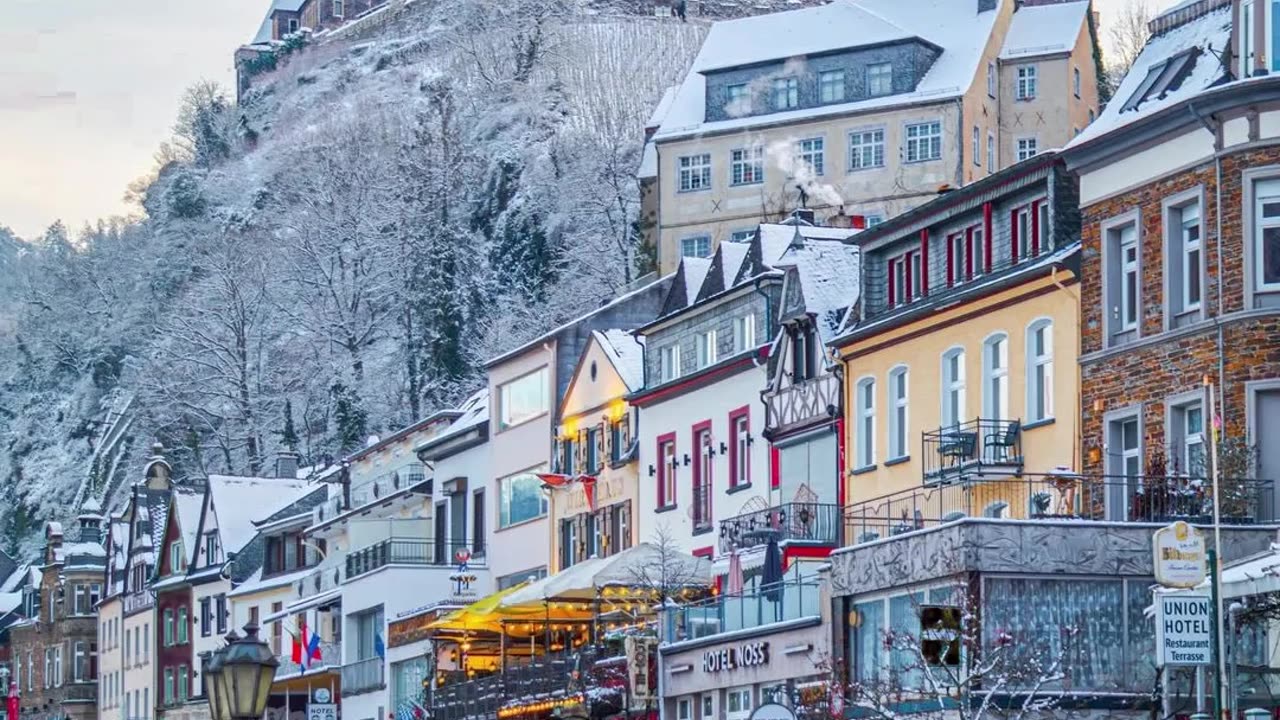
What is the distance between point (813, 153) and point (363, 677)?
27018 mm

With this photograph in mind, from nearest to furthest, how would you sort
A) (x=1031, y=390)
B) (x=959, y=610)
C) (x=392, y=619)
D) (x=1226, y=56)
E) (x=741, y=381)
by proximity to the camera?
(x=959, y=610), (x=1226, y=56), (x=1031, y=390), (x=741, y=381), (x=392, y=619)

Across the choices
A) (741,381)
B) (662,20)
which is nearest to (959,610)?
(741,381)

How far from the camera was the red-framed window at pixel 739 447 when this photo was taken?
48.4m

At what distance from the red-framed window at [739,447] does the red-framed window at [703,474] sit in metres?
0.78

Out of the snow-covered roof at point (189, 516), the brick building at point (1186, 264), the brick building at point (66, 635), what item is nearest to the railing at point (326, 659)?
the snow-covered roof at point (189, 516)

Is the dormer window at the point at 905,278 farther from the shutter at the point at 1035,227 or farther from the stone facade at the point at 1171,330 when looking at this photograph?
the stone facade at the point at 1171,330

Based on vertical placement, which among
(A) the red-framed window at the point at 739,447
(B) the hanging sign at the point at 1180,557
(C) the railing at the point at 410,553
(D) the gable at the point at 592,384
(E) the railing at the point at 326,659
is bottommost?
(E) the railing at the point at 326,659

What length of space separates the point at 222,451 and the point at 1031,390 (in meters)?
72.5

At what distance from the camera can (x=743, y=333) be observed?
49.2 metres

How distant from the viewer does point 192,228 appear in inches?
5551

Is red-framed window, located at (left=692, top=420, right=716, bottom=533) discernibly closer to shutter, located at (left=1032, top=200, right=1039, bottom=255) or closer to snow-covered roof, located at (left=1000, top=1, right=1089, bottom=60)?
shutter, located at (left=1032, top=200, right=1039, bottom=255)

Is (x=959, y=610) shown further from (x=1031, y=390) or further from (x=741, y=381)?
(x=741, y=381)

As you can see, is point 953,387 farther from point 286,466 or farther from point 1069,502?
point 286,466

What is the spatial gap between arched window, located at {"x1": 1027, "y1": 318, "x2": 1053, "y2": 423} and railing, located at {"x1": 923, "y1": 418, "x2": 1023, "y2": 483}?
0.34 m
